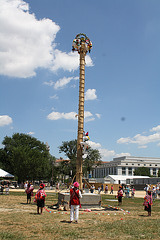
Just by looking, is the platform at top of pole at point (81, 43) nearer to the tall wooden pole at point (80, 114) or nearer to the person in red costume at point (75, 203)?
the tall wooden pole at point (80, 114)

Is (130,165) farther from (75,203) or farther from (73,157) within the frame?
(75,203)

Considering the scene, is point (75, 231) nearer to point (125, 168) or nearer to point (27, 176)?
point (27, 176)

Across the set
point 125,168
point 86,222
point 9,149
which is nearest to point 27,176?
point 9,149

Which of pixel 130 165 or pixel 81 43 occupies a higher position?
pixel 81 43

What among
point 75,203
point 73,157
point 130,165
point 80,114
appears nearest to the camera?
point 75,203

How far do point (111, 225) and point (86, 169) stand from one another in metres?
63.9

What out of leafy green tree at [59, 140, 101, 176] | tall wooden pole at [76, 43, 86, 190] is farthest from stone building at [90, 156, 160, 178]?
tall wooden pole at [76, 43, 86, 190]

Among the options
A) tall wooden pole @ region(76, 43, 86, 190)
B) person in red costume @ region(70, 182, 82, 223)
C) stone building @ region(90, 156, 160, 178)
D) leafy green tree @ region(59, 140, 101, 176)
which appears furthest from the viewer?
stone building @ region(90, 156, 160, 178)

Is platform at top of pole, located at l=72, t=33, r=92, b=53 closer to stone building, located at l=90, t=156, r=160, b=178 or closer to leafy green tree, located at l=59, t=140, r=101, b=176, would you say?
leafy green tree, located at l=59, t=140, r=101, b=176

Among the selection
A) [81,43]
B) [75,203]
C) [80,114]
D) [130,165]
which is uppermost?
[81,43]

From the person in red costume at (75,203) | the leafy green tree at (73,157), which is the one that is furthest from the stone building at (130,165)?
the person in red costume at (75,203)

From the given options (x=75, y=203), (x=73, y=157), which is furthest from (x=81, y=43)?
(x=73, y=157)

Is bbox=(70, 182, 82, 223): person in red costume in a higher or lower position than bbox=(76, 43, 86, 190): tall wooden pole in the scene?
lower

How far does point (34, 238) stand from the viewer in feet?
25.4
